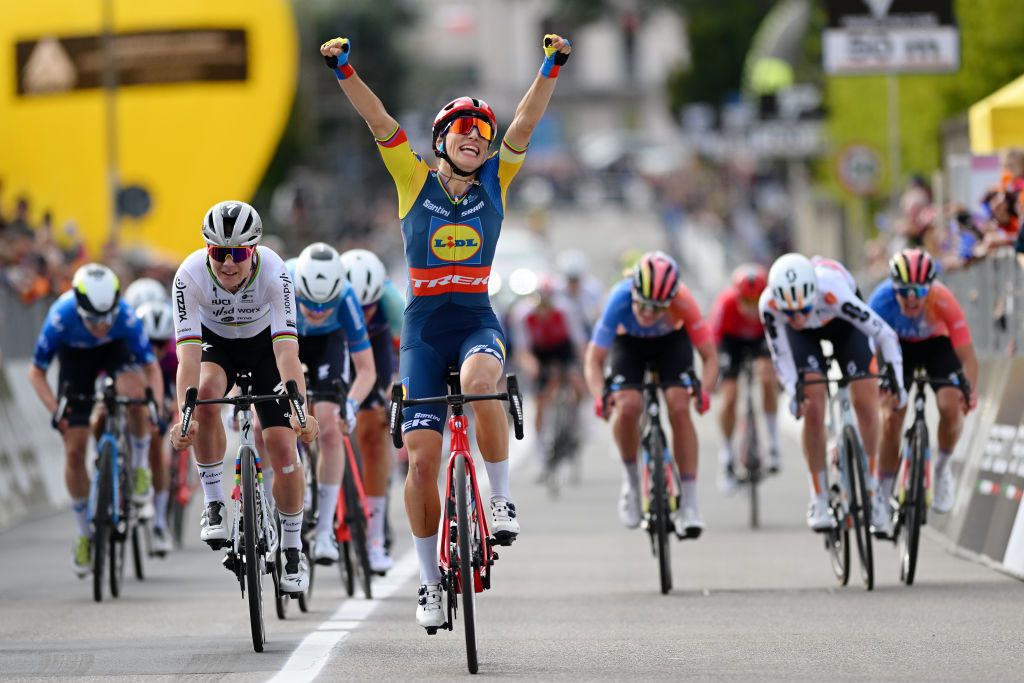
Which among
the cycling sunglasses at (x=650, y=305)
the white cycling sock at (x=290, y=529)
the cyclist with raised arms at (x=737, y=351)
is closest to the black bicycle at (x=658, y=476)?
the cycling sunglasses at (x=650, y=305)

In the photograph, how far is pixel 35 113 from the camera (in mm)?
44156

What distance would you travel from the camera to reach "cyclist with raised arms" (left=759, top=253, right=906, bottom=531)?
1373 cm

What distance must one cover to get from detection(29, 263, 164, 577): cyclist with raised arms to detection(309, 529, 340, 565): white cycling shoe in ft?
5.88

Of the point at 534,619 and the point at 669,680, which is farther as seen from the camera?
the point at 534,619

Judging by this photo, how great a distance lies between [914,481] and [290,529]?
3862 millimetres

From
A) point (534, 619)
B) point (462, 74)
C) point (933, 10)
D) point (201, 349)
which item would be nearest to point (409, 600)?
point (534, 619)

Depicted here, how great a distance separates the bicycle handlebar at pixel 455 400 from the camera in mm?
10094

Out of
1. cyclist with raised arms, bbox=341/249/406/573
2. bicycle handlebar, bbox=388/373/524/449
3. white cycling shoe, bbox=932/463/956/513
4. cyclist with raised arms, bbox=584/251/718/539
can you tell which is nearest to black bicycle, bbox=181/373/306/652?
bicycle handlebar, bbox=388/373/524/449

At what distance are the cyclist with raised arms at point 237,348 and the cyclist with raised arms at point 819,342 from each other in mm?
3359

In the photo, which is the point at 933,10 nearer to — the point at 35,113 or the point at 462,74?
the point at 35,113

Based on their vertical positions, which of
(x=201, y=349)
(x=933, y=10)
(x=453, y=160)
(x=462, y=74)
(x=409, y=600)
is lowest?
(x=409, y=600)

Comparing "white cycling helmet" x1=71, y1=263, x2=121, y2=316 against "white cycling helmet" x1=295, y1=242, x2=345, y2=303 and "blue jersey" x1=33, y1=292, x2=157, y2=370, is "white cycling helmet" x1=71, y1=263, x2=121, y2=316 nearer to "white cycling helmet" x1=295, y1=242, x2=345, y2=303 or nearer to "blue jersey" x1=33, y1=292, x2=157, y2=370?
"blue jersey" x1=33, y1=292, x2=157, y2=370

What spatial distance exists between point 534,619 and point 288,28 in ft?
112

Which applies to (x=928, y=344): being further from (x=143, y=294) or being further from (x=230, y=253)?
(x=143, y=294)
